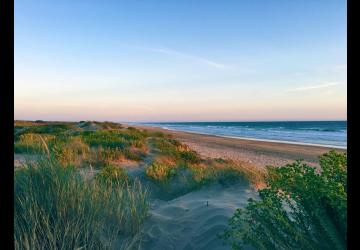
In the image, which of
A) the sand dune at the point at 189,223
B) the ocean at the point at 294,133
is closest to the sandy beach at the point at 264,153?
the ocean at the point at 294,133

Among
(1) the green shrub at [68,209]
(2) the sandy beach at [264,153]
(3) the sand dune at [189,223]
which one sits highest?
(1) the green shrub at [68,209]

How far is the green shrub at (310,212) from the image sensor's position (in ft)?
8.34

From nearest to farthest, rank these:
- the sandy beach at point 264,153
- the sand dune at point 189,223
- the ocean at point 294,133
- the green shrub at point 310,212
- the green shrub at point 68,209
→ the green shrub at point 310,212
the green shrub at point 68,209
the sand dune at point 189,223
the sandy beach at point 264,153
the ocean at point 294,133

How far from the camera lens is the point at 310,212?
9.03 feet

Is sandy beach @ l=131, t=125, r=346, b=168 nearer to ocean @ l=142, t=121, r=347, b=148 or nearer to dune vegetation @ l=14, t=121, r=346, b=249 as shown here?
ocean @ l=142, t=121, r=347, b=148

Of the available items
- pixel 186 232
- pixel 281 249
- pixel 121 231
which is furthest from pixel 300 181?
pixel 121 231

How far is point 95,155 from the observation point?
10.9 metres

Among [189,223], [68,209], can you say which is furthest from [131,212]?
[189,223]

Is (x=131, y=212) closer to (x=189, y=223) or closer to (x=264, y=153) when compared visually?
(x=189, y=223)

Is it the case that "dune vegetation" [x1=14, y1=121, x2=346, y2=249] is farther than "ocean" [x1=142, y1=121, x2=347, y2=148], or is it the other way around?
"ocean" [x1=142, y1=121, x2=347, y2=148]

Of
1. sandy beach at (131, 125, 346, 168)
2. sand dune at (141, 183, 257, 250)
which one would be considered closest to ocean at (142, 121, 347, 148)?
sandy beach at (131, 125, 346, 168)

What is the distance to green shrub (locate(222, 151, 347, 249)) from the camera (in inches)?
100

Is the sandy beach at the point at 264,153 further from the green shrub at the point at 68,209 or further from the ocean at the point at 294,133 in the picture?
the green shrub at the point at 68,209
